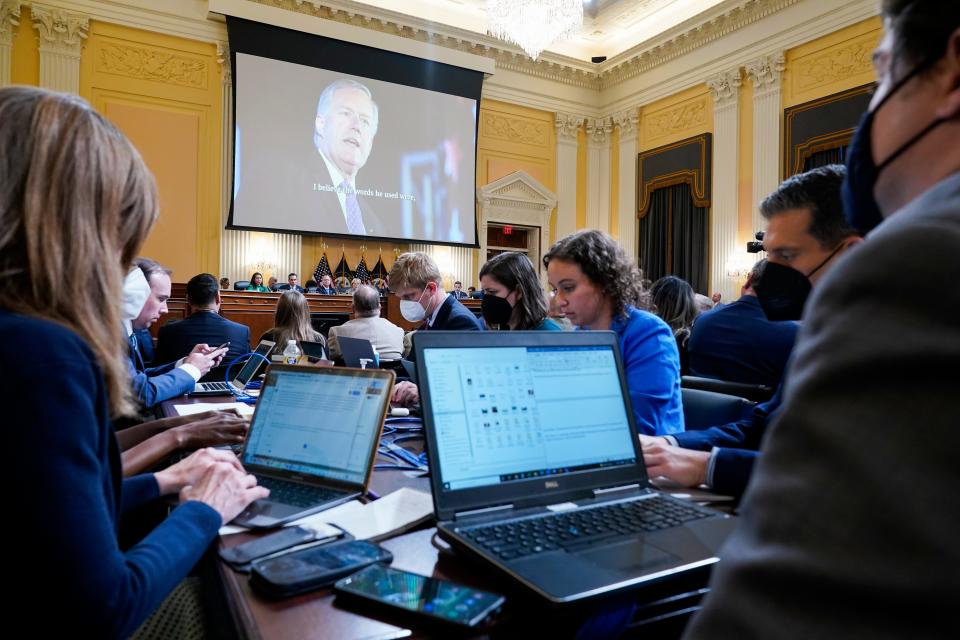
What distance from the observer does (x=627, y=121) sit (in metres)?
10.4

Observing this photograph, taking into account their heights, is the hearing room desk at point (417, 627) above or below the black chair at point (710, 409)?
below

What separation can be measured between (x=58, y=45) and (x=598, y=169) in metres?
8.13

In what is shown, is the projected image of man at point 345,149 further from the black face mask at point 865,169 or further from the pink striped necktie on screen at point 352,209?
the black face mask at point 865,169

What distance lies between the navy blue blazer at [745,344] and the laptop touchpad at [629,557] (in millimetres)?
1838

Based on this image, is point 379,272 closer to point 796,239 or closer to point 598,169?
point 598,169

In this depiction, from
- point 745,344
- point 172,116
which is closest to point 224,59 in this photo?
point 172,116

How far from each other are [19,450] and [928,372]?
772 millimetres

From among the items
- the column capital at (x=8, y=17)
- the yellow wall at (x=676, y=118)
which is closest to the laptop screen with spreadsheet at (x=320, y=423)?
the column capital at (x=8, y=17)

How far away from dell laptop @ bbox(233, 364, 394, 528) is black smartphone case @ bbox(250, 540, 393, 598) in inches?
7.9

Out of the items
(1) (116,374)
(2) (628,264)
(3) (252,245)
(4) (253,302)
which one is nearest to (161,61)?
(3) (252,245)

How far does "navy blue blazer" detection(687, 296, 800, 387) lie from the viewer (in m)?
2.39

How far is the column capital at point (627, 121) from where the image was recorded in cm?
1021

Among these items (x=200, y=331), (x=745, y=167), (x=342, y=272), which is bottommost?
(x=200, y=331)

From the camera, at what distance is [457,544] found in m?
0.77
